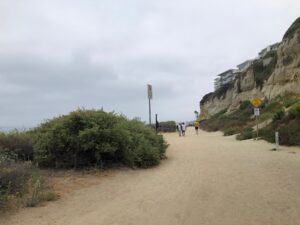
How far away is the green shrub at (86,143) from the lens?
14.2 m

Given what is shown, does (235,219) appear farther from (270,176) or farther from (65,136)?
(65,136)

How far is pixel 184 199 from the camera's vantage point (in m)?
9.91

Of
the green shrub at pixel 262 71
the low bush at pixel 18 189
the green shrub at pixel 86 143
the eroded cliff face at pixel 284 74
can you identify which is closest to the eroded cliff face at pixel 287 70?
the eroded cliff face at pixel 284 74

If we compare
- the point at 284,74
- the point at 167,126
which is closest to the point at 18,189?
the point at 284,74

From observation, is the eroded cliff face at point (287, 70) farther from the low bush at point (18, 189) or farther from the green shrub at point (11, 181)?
the green shrub at point (11, 181)

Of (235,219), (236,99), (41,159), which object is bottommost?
(235,219)

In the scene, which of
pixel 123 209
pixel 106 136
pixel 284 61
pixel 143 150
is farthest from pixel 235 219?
pixel 284 61

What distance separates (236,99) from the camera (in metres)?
71.0

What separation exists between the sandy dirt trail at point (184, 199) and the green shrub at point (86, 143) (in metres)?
0.83

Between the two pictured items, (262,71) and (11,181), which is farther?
(262,71)

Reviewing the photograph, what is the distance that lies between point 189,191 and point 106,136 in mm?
4601

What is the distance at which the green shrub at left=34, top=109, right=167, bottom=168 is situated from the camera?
46.6 feet

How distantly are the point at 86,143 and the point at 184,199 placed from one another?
5.21 meters

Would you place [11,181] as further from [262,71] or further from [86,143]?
[262,71]
